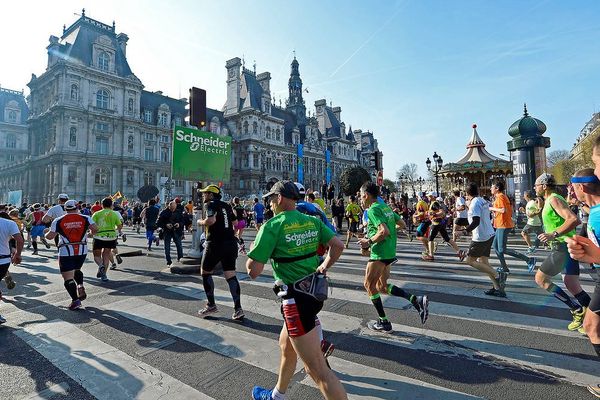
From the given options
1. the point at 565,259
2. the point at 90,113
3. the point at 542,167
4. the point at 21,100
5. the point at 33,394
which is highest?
the point at 21,100

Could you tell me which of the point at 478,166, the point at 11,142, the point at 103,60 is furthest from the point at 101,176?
the point at 478,166

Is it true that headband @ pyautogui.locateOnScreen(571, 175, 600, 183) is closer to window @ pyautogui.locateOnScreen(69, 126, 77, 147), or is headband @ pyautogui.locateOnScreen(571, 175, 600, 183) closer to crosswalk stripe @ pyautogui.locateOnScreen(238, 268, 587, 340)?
crosswalk stripe @ pyautogui.locateOnScreen(238, 268, 587, 340)

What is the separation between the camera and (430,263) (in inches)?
358

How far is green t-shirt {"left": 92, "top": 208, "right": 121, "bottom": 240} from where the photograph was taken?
8.09m

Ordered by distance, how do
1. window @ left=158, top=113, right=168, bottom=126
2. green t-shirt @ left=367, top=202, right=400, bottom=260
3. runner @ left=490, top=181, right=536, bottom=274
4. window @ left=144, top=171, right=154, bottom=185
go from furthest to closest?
window @ left=158, top=113, right=168, bottom=126 → window @ left=144, top=171, right=154, bottom=185 → runner @ left=490, top=181, right=536, bottom=274 → green t-shirt @ left=367, top=202, right=400, bottom=260

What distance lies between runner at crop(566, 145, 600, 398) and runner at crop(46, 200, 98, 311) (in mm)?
6921

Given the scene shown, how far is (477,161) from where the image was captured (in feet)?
76.7

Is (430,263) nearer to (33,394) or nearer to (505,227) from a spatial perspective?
(505,227)

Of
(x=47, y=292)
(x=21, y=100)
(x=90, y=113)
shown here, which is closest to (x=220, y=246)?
(x=47, y=292)

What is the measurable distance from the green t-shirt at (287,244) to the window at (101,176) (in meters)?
44.6

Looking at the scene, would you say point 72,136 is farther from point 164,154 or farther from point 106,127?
point 164,154

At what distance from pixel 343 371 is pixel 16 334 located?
15.4 ft

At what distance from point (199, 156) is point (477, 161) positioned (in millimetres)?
21104

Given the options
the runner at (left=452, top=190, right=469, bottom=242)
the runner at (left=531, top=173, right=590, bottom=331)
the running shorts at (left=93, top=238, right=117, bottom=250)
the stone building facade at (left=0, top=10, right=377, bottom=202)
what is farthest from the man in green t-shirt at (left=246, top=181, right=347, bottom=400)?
the stone building facade at (left=0, top=10, right=377, bottom=202)
